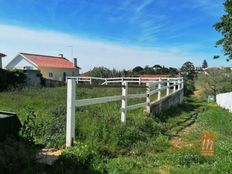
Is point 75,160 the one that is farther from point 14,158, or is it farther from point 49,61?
point 49,61

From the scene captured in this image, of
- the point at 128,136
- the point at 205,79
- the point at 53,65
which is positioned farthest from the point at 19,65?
the point at 128,136

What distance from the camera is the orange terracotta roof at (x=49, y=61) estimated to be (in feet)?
156

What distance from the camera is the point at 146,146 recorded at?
710 centimetres

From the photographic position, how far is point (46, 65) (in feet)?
157

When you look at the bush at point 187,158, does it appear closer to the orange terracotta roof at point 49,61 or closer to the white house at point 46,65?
the white house at point 46,65

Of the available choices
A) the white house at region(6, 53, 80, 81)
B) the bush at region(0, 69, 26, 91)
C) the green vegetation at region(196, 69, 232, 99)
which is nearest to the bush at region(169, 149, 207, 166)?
the bush at region(0, 69, 26, 91)

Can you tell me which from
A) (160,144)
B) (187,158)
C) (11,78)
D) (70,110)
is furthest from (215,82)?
(70,110)

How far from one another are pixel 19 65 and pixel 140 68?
31505 millimetres

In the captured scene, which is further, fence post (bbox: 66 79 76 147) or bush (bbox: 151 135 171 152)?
bush (bbox: 151 135 171 152)

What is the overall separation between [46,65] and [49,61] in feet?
7.86

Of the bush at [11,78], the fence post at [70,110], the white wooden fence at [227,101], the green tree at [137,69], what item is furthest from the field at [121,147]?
the green tree at [137,69]

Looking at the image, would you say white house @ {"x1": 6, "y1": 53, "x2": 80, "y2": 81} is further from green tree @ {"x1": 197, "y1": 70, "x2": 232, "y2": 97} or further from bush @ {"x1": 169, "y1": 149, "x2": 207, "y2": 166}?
bush @ {"x1": 169, "y1": 149, "x2": 207, "y2": 166}

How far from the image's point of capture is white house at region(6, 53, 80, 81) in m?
46.9

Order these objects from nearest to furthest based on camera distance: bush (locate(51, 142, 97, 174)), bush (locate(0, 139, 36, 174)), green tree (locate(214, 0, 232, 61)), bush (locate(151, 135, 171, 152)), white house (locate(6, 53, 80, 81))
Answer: bush (locate(0, 139, 36, 174)) → bush (locate(51, 142, 97, 174)) → bush (locate(151, 135, 171, 152)) → green tree (locate(214, 0, 232, 61)) → white house (locate(6, 53, 80, 81))
